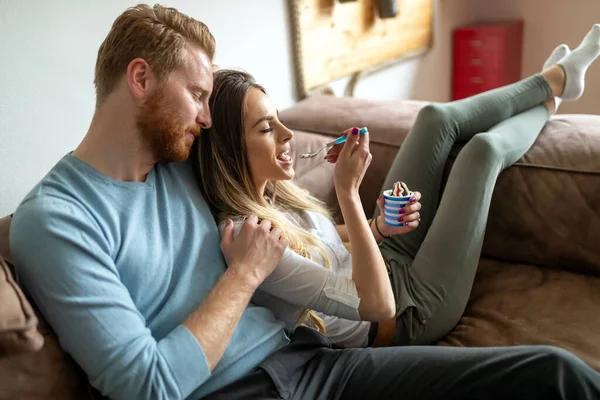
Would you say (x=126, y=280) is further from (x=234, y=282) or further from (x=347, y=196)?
(x=347, y=196)

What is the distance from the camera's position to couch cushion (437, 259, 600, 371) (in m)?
1.29

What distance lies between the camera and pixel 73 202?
3.07ft

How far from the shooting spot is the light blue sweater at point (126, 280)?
0.87 metres

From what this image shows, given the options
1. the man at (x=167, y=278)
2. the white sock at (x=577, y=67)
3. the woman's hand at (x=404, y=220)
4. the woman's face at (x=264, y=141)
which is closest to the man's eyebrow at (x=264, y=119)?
the woman's face at (x=264, y=141)

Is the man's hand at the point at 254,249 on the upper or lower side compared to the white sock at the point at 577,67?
lower

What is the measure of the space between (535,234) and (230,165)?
0.87m

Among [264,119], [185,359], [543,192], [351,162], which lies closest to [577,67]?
[543,192]

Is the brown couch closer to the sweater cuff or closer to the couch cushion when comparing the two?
the couch cushion

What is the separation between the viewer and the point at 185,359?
92cm

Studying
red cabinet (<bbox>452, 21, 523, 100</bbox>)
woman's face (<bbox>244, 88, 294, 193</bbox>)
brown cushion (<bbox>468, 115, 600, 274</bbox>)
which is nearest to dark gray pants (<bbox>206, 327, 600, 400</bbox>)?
woman's face (<bbox>244, 88, 294, 193</bbox>)

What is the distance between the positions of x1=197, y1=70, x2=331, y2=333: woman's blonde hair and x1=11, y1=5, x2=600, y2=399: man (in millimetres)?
49

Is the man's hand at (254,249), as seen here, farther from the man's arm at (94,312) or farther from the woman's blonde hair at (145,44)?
the woman's blonde hair at (145,44)

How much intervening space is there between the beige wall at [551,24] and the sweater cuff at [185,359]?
316cm

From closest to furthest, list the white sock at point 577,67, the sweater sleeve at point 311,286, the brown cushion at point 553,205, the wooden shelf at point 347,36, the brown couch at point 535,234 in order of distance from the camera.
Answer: the sweater sleeve at point 311,286 < the brown couch at point 535,234 < the brown cushion at point 553,205 < the white sock at point 577,67 < the wooden shelf at point 347,36
